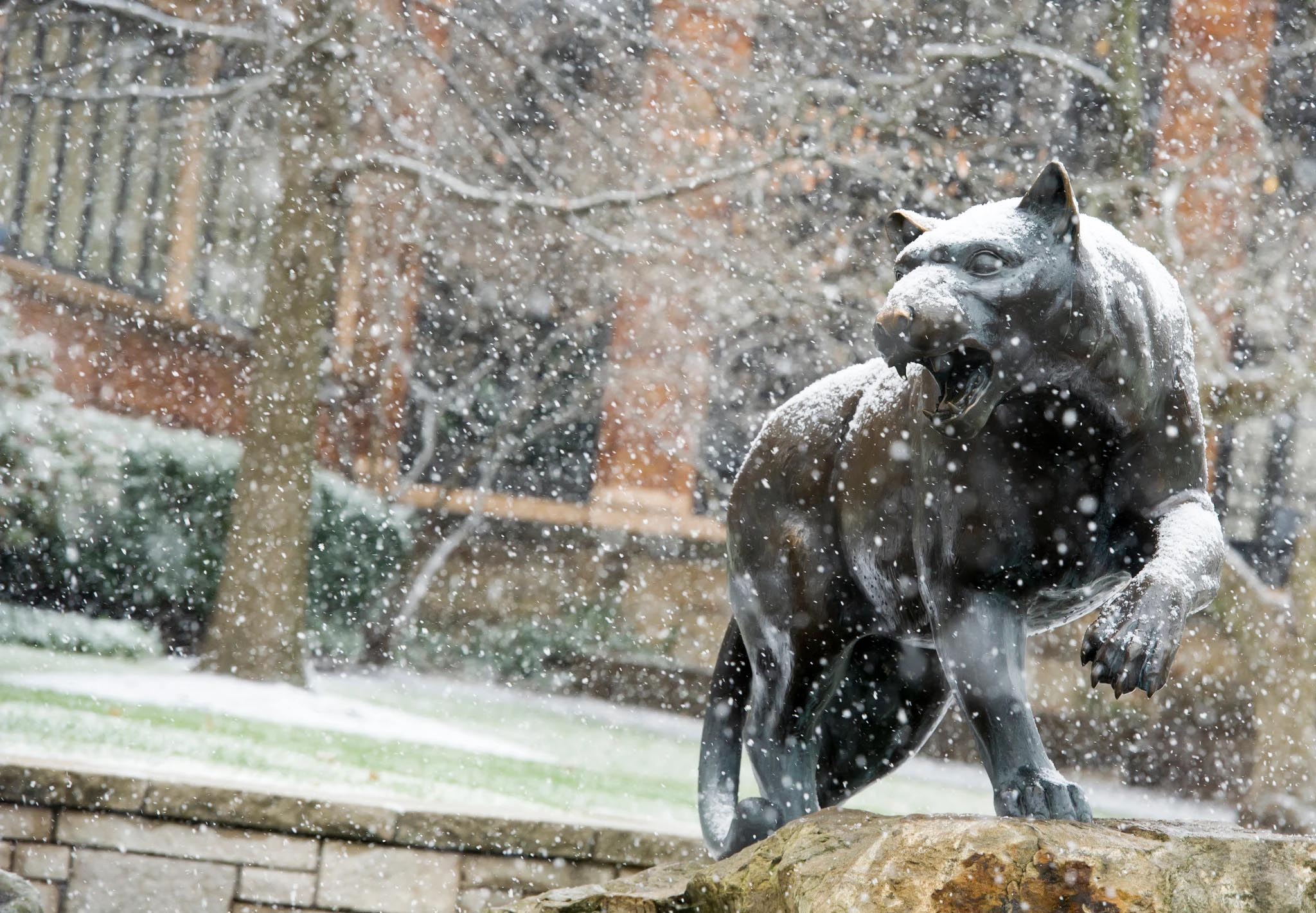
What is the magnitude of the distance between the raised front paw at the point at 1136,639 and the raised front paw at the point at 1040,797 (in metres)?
0.26

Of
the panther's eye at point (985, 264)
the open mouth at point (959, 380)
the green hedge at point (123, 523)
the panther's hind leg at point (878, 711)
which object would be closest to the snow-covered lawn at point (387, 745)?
the green hedge at point (123, 523)


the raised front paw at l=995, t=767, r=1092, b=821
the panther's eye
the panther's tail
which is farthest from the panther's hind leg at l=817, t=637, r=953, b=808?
the panther's eye

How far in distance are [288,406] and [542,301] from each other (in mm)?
4155

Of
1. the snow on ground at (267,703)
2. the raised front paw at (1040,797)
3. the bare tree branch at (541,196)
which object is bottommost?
the snow on ground at (267,703)

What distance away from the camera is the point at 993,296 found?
2.19 metres

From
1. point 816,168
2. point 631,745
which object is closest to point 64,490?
point 631,745

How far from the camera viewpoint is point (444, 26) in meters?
11.9

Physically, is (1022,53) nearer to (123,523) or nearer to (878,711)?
(123,523)

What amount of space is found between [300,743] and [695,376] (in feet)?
18.0

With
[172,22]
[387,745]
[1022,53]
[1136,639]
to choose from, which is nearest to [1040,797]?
[1136,639]

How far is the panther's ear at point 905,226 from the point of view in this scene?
247 centimetres

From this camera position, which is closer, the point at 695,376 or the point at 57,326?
the point at 57,326

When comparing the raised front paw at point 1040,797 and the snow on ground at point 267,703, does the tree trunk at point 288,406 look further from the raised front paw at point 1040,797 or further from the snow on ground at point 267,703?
the raised front paw at point 1040,797

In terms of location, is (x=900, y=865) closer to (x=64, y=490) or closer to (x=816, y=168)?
(x=64, y=490)
